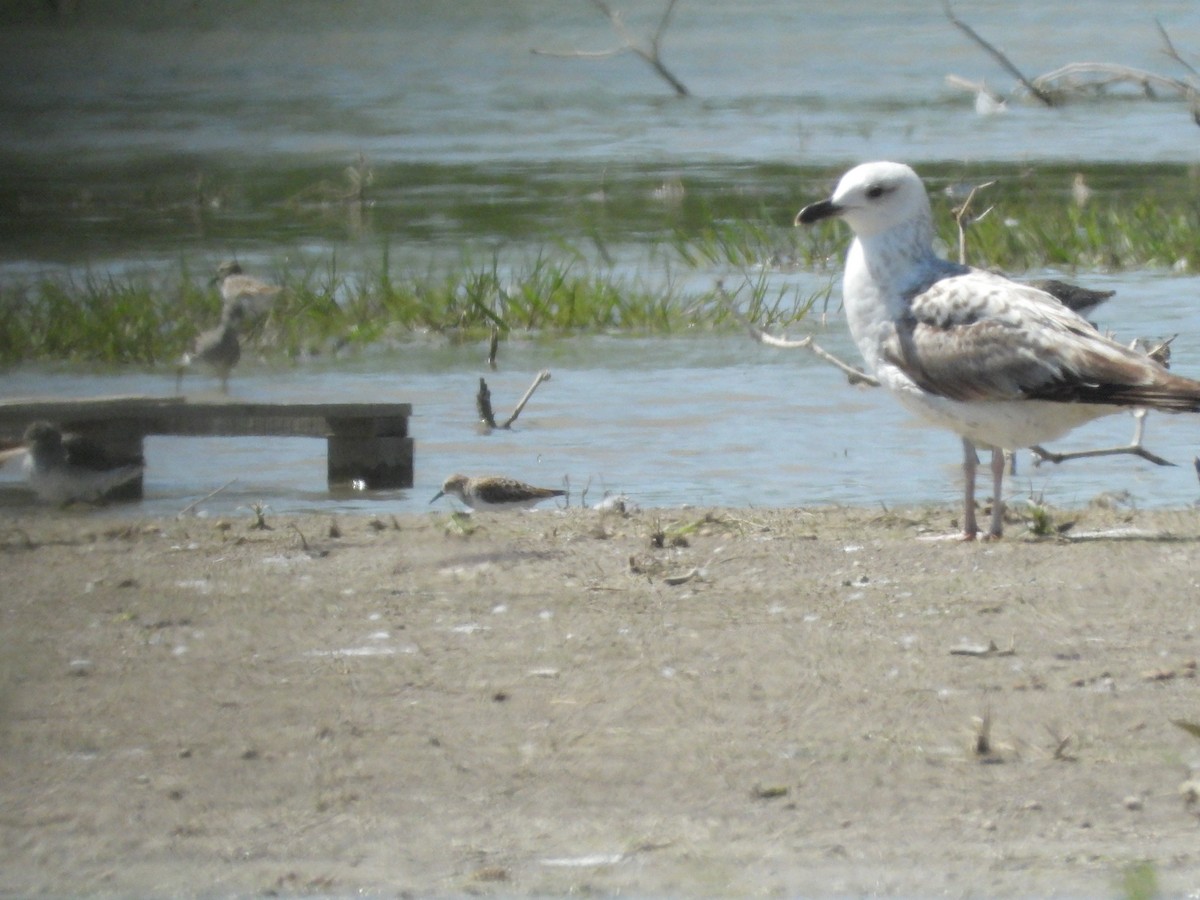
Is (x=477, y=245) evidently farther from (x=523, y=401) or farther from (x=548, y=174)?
(x=523, y=401)

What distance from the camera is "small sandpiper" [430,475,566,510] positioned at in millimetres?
8773

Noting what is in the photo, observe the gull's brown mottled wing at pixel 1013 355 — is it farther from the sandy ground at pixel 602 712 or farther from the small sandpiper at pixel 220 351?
the small sandpiper at pixel 220 351

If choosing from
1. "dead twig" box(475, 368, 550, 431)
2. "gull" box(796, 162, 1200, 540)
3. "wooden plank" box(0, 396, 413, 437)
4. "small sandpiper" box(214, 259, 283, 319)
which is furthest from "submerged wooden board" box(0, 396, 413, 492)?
"small sandpiper" box(214, 259, 283, 319)

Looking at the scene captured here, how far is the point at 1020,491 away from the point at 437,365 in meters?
4.50

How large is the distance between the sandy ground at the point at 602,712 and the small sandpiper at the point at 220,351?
4232 mm

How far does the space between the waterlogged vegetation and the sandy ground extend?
9.89ft

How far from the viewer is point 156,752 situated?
555cm

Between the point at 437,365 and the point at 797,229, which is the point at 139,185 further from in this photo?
the point at 437,365

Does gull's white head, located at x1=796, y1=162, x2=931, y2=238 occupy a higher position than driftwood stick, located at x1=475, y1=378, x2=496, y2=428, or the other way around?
gull's white head, located at x1=796, y1=162, x2=931, y2=238

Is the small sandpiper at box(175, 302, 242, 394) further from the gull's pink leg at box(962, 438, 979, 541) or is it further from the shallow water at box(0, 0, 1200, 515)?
the gull's pink leg at box(962, 438, 979, 541)

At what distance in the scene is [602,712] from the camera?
19.0ft

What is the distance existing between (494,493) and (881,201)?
186cm

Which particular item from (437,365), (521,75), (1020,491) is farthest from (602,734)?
(521,75)

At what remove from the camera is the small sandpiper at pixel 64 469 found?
9102mm
